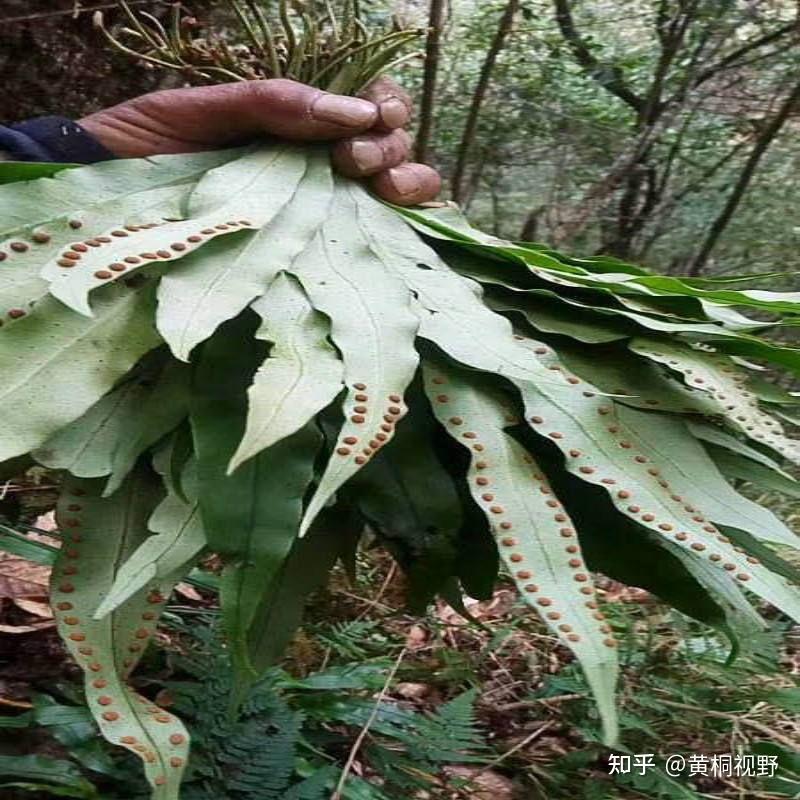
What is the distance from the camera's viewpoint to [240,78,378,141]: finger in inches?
37.5

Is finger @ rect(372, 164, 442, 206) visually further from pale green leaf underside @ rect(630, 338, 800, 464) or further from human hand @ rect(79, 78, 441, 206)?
pale green leaf underside @ rect(630, 338, 800, 464)

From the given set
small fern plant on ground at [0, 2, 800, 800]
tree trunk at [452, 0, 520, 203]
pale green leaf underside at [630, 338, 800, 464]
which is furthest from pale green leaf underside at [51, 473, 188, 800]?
tree trunk at [452, 0, 520, 203]

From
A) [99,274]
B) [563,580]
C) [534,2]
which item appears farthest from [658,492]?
[534,2]

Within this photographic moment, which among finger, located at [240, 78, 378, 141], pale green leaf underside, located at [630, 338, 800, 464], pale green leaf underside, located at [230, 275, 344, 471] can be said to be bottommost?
pale green leaf underside, located at [630, 338, 800, 464]

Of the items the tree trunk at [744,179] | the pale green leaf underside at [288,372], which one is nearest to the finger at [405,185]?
the pale green leaf underside at [288,372]

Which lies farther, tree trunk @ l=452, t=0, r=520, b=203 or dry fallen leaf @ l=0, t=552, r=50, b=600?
tree trunk @ l=452, t=0, r=520, b=203

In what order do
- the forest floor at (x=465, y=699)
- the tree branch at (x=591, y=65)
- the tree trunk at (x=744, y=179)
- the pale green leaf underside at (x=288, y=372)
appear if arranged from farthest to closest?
the tree branch at (x=591, y=65) → the tree trunk at (x=744, y=179) → the forest floor at (x=465, y=699) → the pale green leaf underside at (x=288, y=372)

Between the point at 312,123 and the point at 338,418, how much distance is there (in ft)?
1.35

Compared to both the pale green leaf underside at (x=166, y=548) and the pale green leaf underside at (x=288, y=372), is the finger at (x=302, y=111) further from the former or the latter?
the pale green leaf underside at (x=166, y=548)

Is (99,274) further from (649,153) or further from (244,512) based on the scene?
(649,153)

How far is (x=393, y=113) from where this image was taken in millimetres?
1012

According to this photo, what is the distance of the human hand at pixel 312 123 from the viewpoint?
958 mm

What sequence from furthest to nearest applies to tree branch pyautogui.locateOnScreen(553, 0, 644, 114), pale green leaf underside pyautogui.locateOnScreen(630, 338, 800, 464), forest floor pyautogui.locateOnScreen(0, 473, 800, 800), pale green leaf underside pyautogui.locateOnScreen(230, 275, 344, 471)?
tree branch pyautogui.locateOnScreen(553, 0, 644, 114), forest floor pyautogui.locateOnScreen(0, 473, 800, 800), pale green leaf underside pyautogui.locateOnScreen(630, 338, 800, 464), pale green leaf underside pyautogui.locateOnScreen(230, 275, 344, 471)

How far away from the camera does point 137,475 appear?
2.19 feet
